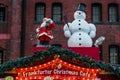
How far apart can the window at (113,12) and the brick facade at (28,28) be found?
1.06ft

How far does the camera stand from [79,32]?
15367 millimetres

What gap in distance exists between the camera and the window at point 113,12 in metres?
26.3

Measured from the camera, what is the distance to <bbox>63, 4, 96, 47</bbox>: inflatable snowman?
14984 mm

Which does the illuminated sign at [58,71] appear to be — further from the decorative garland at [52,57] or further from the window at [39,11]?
the window at [39,11]

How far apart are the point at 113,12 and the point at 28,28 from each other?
19.8 feet

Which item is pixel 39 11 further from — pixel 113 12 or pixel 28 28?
pixel 113 12

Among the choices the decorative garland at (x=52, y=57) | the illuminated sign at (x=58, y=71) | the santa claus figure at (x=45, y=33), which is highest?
the santa claus figure at (x=45, y=33)

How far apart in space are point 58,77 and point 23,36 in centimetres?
1413

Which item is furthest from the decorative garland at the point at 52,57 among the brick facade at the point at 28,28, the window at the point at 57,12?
the window at the point at 57,12

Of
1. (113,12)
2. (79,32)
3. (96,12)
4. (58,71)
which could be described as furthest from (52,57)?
(113,12)

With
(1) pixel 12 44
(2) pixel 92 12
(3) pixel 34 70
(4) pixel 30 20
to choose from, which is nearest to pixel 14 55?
(1) pixel 12 44

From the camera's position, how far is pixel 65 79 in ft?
37.6

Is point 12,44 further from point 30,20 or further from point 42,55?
point 42,55

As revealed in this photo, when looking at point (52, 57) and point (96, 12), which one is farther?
point (96, 12)
